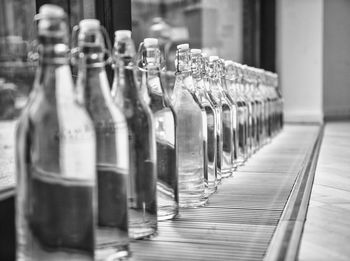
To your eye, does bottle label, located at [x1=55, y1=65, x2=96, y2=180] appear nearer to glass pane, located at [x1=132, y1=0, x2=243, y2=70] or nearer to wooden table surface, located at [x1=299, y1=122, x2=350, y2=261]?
wooden table surface, located at [x1=299, y1=122, x2=350, y2=261]

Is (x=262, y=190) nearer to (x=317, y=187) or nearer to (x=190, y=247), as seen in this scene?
(x=317, y=187)

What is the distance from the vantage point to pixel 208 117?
703 millimetres

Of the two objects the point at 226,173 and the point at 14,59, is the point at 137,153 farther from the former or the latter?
the point at 226,173

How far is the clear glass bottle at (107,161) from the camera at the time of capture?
16.6 inches

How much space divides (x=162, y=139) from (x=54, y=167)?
0.71 ft

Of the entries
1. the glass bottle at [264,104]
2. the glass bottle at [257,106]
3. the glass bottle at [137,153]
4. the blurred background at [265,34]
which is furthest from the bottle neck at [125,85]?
the blurred background at [265,34]

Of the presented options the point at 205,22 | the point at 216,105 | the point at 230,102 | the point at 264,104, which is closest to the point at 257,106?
the point at 264,104

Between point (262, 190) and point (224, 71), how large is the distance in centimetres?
21

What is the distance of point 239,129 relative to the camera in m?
0.99

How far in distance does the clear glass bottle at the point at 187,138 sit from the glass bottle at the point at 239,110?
0.29 m

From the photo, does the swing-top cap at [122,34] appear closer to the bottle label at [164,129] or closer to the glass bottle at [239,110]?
the bottle label at [164,129]

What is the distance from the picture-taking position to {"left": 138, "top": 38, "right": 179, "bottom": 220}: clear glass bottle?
22.0 inches

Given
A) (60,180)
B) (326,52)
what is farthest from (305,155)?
(326,52)

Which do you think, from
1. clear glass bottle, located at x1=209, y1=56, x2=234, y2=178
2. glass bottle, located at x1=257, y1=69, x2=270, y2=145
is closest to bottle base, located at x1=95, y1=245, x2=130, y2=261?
clear glass bottle, located at x1=209, y1=56, x2=234, y2=178
